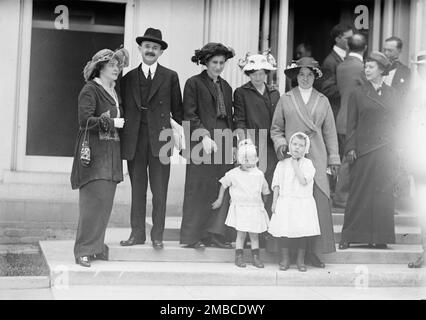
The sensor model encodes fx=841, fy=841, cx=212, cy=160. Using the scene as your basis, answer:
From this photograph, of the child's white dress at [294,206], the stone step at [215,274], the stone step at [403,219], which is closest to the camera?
the stone step at [215,274]

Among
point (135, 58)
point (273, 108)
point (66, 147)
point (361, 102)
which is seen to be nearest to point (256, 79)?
point (273, 108)

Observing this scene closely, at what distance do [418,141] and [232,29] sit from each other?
3.19 m

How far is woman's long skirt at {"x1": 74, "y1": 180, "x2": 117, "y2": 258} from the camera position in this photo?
303 inches

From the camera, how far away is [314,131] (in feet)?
26.8

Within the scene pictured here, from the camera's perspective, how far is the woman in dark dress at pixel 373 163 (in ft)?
28.0

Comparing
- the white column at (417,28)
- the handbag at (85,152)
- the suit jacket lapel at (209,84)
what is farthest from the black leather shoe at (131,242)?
the white column at (417,28)

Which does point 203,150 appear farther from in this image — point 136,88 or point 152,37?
point 152,37

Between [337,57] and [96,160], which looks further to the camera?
[337,57]

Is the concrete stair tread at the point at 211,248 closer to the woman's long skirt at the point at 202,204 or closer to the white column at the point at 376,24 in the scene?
the woman's long skirt at the point at 202,204

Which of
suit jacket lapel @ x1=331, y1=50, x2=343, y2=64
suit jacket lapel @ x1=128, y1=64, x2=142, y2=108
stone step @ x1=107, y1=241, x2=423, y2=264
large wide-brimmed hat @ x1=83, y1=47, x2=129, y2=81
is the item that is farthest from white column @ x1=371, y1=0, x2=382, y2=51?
large wide-brimmed hat @ x1=83, y1=47, x2=129, y2=81

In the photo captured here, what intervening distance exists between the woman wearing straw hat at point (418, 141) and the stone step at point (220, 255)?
0.74 feet

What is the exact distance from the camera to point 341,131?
9.99m

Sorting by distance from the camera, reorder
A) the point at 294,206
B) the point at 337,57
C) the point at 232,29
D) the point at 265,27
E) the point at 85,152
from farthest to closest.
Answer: the point at 265,27, the point at 337,57, the point at 232,29, the point at 294,206, the point at 85,152

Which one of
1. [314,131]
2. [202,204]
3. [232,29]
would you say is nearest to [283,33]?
[232,29]
